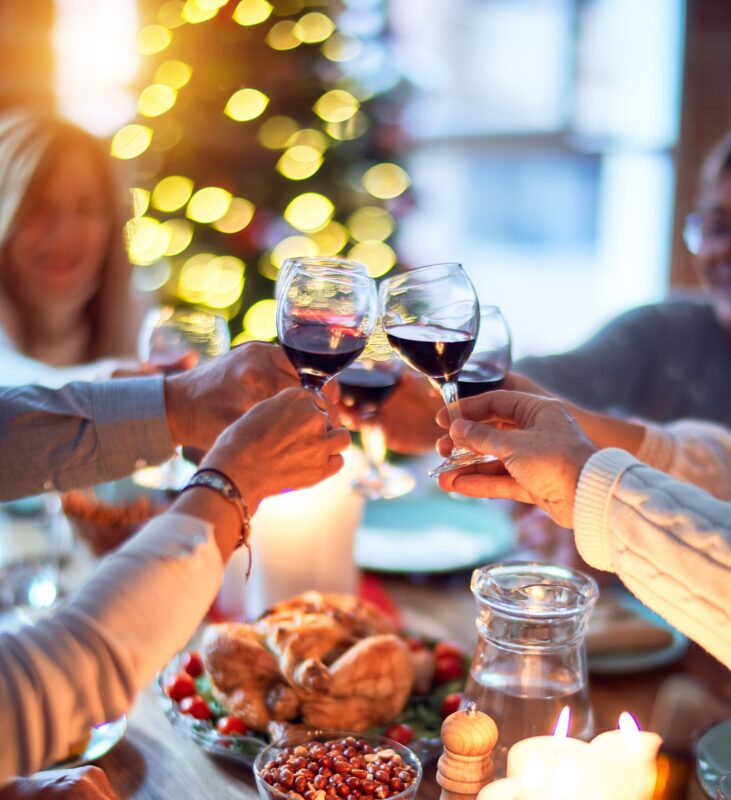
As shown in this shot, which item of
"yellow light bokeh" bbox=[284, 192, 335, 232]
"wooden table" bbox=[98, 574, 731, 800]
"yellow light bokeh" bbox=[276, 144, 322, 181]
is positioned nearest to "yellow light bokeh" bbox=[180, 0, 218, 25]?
"yellow light bokeh" bbox=[276, 144, 322, 181]

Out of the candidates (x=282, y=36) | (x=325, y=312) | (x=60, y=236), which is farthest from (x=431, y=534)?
(x=282, y=36)

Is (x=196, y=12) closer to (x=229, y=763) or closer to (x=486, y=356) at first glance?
(x=486, y=356)

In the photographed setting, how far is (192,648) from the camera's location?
1316 millimetres

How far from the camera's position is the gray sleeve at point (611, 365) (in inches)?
78.7

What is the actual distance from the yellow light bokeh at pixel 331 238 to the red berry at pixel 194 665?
2268 mm

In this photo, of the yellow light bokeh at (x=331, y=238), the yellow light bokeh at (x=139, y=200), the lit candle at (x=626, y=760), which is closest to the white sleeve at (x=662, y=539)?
the lit candle at (x=626, y=760)

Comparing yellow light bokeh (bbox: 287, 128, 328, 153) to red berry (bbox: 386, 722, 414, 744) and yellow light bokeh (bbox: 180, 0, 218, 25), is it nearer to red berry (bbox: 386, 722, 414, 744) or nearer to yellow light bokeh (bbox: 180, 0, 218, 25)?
yellow light bokeh (bbox: 180, 0, 218, 25)

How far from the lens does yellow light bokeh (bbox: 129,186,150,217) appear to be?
115 inches

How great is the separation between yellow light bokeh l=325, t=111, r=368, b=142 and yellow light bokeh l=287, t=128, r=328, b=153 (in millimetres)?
37

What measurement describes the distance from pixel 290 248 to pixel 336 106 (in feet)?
1.71

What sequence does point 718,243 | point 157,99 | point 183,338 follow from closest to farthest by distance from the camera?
point 183,338 < point 718,243 < point 157,99

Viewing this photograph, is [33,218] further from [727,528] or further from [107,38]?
[727,528]

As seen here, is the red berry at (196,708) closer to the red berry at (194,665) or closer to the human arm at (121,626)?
the red berry at (194,665)

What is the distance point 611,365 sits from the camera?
86.6 inches
